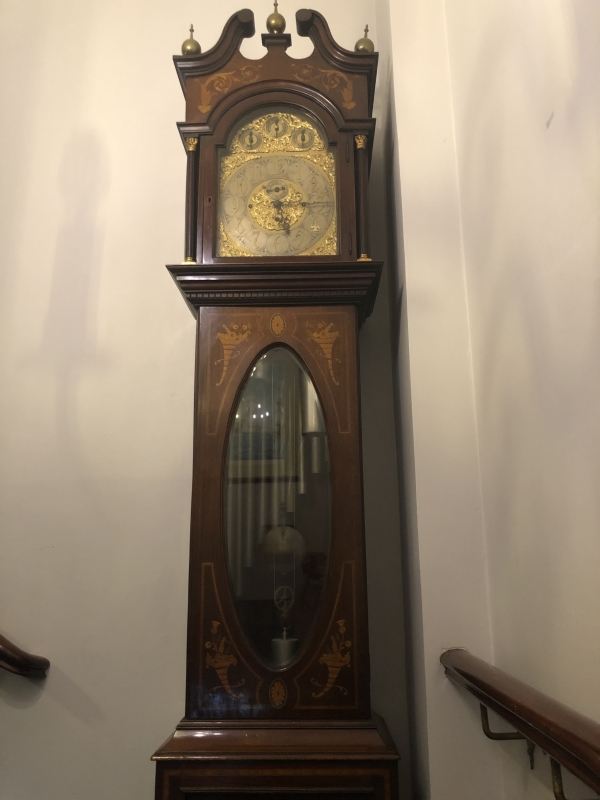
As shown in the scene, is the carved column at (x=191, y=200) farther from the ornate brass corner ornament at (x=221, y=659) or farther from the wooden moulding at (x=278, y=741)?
the wooden moulding at (x=278, y=741)

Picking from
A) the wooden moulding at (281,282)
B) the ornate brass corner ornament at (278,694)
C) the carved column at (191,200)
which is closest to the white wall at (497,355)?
the wooden moulding at (281,282)

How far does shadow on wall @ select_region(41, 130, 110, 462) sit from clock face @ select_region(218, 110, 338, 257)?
487 mm

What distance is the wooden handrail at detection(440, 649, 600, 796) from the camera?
516mm

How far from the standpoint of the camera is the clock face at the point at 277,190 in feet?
3.92

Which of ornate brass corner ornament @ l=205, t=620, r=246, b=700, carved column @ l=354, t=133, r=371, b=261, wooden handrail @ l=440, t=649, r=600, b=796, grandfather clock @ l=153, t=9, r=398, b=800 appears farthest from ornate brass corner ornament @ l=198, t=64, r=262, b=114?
wooden handrail @ l=440, t=649, r=600, b=796

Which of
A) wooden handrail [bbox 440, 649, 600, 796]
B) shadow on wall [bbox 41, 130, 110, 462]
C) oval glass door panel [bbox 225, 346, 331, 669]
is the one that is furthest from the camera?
shadow on wall [bbox 41, 130, 110, 462]

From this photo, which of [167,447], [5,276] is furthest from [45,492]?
[5,276]

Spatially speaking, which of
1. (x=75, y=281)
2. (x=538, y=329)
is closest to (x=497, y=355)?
(x=538, y=329)

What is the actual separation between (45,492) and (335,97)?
→ 108cm

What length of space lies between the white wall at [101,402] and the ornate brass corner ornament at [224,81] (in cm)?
35

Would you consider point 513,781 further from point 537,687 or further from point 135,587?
point 135,587

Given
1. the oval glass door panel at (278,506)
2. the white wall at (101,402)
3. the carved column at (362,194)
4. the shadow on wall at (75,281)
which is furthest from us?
the shadow on wall at (75,281)

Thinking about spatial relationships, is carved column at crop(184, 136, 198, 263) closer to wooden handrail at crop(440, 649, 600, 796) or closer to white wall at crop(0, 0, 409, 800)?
white wall at crop(0, 0, 409, 800)

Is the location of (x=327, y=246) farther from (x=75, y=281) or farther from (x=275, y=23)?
(x=75, y=281)
